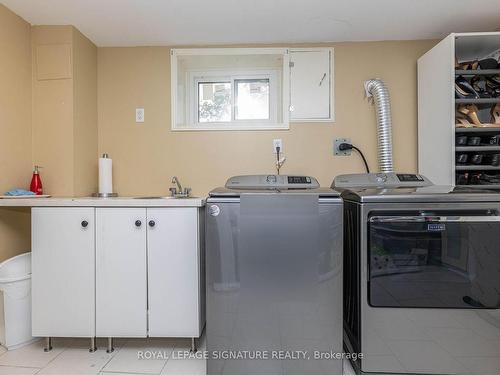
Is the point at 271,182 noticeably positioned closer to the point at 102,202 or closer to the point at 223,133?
the point at 223,133

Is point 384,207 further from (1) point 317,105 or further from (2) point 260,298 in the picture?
(1) point 317,105

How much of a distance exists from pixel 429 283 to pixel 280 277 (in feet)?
2.48

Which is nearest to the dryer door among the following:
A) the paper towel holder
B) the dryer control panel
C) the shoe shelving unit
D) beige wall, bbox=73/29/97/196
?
the dryer control panel

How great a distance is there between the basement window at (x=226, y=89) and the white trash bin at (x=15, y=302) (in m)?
1.44

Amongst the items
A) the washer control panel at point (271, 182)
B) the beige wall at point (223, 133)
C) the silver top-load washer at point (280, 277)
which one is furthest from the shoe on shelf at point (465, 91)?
the silver top-load washer at point (280, 277)

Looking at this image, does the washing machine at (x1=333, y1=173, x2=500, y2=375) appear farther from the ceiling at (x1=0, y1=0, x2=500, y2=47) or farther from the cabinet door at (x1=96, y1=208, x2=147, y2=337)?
the ceiling at (x1=0, y1=0, x2=500, y2=47)

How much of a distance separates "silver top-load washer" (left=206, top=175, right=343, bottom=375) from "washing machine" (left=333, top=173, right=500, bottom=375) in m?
0.19

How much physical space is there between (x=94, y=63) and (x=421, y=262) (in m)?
2.77

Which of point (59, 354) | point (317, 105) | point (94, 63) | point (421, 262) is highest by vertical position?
point (94, 63)

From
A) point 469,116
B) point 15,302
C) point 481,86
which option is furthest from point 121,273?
point 481,86

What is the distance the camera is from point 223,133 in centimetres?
244

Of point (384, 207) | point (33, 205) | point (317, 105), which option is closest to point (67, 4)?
point (33, 205)

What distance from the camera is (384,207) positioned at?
57.8 inches

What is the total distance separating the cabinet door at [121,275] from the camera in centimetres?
170
